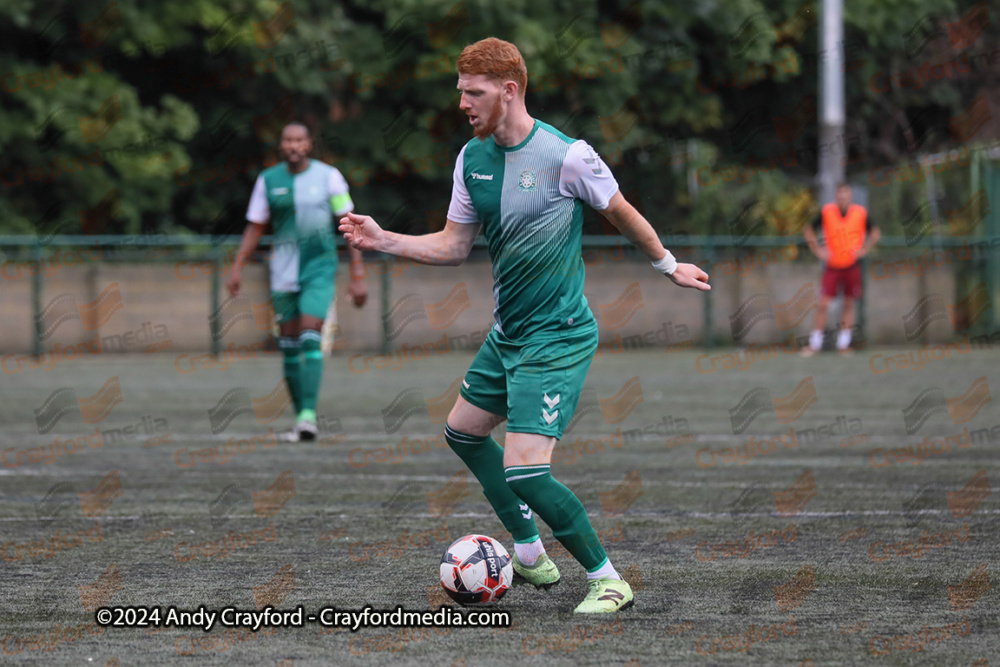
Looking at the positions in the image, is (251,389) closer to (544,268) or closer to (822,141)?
(544,268)

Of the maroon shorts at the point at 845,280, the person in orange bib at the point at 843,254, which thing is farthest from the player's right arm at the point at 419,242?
the maroon shorts at the point at 845,280

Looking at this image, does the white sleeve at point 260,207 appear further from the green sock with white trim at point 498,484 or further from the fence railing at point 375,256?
the fence railing at point 375,256

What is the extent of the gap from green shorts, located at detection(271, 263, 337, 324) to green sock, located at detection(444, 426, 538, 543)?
5518 mm

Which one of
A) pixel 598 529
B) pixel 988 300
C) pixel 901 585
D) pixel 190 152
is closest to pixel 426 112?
pixel 190 152

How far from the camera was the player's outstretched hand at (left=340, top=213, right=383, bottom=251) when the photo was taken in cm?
511

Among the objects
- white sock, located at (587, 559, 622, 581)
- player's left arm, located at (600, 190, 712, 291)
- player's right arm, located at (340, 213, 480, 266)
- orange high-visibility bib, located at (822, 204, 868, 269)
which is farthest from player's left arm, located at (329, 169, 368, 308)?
orange high-visibility bib, located at (822, 204, 868, 269)

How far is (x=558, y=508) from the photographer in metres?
4.99

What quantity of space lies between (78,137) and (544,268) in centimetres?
1781

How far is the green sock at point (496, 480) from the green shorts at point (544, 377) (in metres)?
0.32

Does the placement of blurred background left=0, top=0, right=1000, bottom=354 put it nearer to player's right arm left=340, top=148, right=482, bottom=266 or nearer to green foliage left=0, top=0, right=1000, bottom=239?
green foliage left=0, top=0, right=1000, bottom=239

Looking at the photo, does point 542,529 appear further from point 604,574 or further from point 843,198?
point 843,198

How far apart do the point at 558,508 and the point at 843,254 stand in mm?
16192

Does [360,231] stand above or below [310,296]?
above

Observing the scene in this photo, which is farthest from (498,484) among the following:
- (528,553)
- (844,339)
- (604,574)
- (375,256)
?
(375,256)
